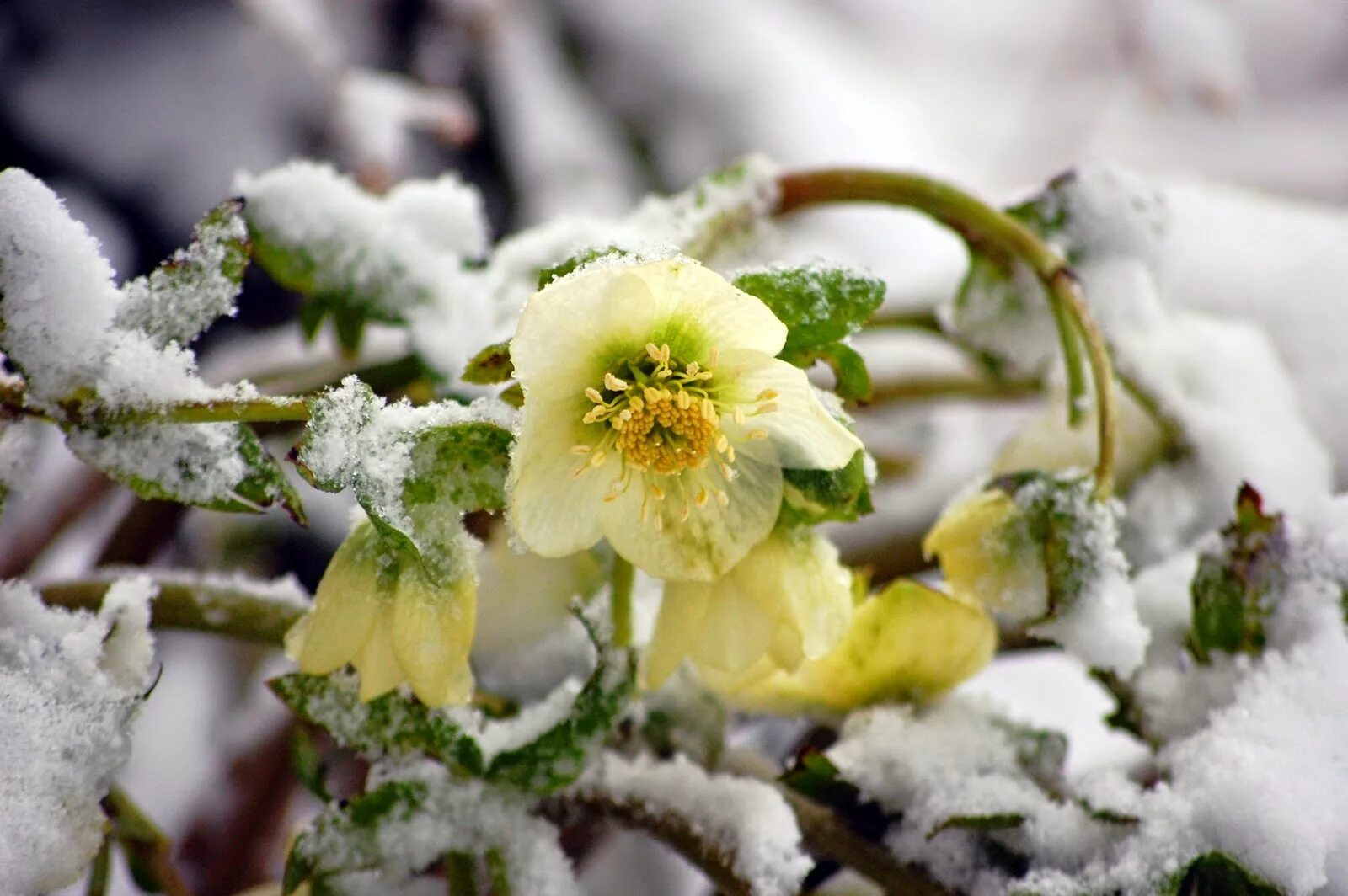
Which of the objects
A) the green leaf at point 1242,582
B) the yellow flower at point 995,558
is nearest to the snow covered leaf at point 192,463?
the yellow flower at point 995,558

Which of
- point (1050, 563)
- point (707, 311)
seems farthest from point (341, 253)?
point (1050, 563)

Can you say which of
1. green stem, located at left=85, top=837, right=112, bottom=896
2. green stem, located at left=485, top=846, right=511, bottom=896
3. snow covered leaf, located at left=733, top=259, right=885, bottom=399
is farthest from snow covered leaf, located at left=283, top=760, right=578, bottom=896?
snow covered leaf, located at left=733, top=259, right=885, bottom=399

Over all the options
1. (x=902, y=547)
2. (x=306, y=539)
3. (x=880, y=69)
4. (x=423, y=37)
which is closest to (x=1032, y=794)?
(x=902, y=547)

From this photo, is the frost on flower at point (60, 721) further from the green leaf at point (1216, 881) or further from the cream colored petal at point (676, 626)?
the green leaf at point (1216, 881)

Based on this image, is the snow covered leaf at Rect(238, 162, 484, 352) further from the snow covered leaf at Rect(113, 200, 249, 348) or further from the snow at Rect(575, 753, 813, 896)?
the snow at Rect(575, 753, 813, 896)

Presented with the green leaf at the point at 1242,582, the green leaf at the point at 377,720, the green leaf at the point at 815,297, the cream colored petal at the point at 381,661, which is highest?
the green leaf at the point at 815,297

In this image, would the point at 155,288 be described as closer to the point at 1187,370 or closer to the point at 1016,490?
the point at 1016,490
